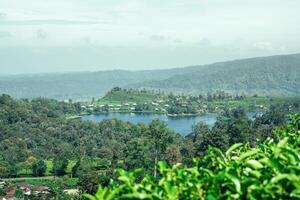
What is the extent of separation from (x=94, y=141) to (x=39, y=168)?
1487cm

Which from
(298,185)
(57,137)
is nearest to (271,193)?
(298,185)

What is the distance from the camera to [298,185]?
1412 mm

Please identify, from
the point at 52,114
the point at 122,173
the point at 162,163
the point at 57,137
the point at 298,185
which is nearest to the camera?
the point at 298,185

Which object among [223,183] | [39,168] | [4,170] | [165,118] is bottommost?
[165,118]

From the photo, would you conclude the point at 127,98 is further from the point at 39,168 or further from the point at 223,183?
the point at 223,183

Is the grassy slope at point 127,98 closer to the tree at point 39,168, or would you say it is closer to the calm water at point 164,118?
the calm water at point 164,118

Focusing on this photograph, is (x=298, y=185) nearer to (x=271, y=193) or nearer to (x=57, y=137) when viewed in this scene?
(x=271, y=193)

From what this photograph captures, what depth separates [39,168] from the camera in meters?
51.4

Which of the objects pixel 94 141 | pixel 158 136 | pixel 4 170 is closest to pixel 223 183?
pixel 158 136

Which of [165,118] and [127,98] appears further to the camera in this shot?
[127,98]

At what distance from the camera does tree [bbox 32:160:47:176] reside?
51.4 metres

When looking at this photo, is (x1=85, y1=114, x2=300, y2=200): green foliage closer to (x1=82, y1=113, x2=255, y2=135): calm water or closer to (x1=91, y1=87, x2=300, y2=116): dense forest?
(x1=82, y1=113, x2=255, y2=135): calm water

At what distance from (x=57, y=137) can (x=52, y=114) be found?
14.4 meters

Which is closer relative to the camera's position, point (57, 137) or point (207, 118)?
point (57, 137)
